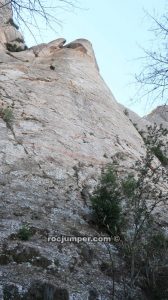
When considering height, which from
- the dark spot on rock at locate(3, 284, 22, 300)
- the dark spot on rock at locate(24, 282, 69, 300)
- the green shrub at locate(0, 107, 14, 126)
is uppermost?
the green shrub at locate(0, 107, 14, 126)

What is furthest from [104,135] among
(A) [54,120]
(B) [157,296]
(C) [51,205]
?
(B) [157,296]

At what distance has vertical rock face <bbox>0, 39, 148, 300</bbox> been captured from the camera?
7.51 m

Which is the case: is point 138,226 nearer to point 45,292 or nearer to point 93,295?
point 93,295

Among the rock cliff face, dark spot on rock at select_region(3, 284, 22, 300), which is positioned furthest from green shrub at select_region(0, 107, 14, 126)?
dark spot on rock at select_region(3, 284, 22, 300)

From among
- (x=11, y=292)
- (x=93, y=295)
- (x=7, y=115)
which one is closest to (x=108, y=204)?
(x=93, y=295)

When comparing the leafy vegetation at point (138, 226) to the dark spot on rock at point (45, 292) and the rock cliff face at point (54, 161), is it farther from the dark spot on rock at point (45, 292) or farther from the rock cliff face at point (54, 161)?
the dark spot on rock at point (45, 292)

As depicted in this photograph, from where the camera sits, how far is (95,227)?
963 cm

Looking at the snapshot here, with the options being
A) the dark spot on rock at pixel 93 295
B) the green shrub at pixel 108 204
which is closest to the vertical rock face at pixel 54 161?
the dark spot on rock at pixel 93 295

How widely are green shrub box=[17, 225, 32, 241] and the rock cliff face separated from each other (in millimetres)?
89

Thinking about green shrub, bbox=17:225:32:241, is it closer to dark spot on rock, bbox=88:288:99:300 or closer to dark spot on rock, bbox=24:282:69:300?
dark spot on rock, bbox=24:282:69:300

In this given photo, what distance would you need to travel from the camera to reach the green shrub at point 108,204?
9.55 m

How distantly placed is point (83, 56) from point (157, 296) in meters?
15.1

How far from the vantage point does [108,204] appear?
379 inches

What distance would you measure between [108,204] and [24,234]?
2185 mm
